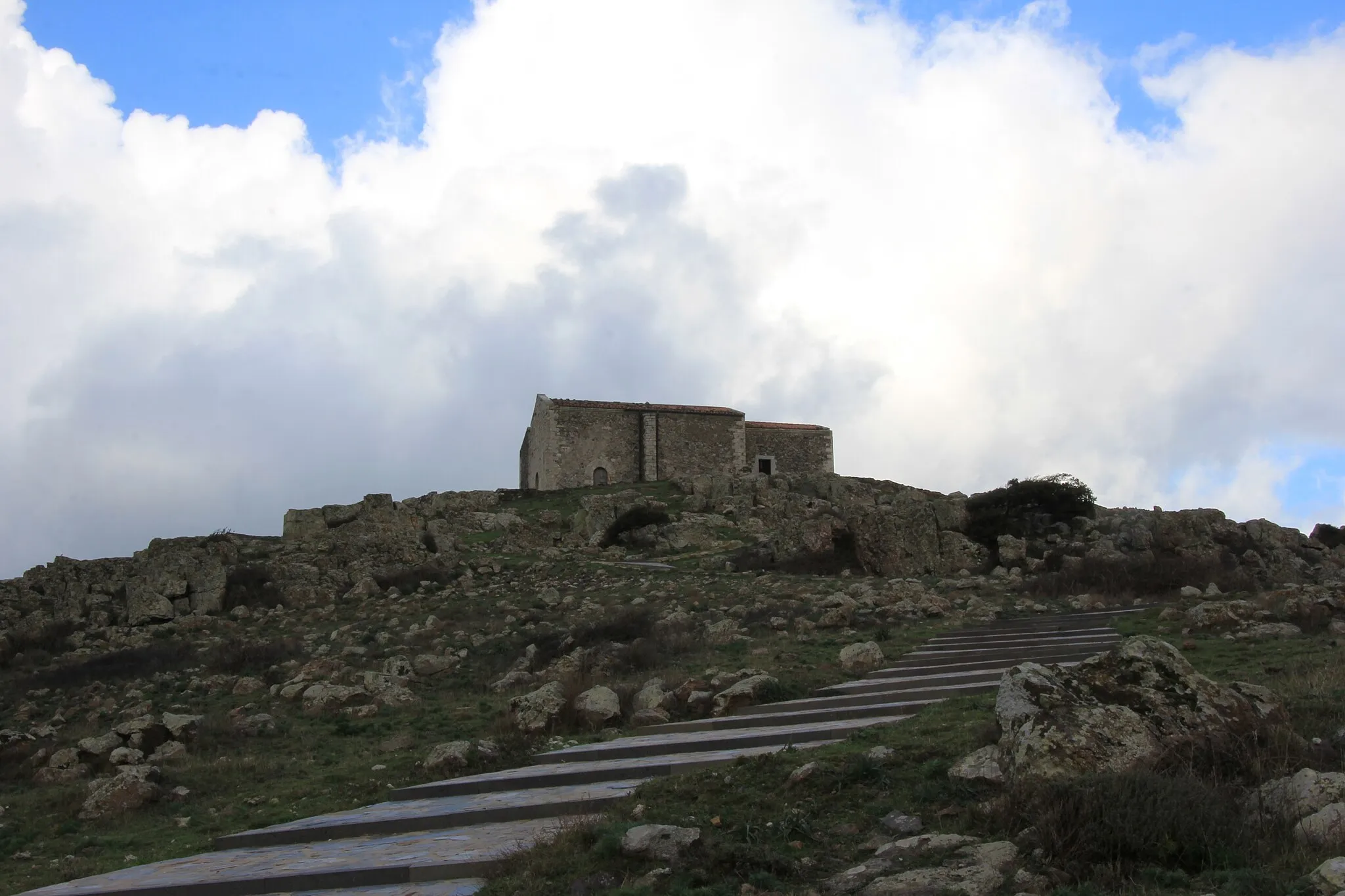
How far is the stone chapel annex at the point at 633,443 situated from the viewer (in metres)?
43.2

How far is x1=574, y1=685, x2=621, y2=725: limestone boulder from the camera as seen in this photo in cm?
1134

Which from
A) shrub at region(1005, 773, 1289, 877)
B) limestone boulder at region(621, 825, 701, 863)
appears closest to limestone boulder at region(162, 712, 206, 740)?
limestone boulder at region(621, 825, 701, 863)

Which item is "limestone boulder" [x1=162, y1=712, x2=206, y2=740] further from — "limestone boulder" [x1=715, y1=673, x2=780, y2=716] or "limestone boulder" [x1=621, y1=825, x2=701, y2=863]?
"limestone boulder" [x1=621, y1=825, x2=701, y2=863]

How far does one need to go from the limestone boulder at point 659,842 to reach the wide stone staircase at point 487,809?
2.76 ft

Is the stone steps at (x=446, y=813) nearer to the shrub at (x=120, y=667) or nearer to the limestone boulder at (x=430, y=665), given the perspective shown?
the limestone boulder at (x=430, y=665)

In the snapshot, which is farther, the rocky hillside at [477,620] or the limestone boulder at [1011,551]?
the limestone boulder at [1011,551]

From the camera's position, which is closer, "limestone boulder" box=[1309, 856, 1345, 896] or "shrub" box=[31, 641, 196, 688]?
"limestone boulder" box=[1309, 856, 1345, 896]

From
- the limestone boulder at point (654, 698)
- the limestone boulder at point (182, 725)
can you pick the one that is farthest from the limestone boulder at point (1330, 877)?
the limestone boulder at point (182, 725)

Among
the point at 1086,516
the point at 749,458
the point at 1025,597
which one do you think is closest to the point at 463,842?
the point at 1025,597

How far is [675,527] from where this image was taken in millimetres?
31375

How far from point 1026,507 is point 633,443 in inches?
714

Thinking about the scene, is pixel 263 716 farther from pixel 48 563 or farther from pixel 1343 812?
pixel 48 563

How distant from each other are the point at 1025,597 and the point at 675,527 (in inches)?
552

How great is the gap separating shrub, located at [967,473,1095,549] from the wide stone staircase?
17441mm
